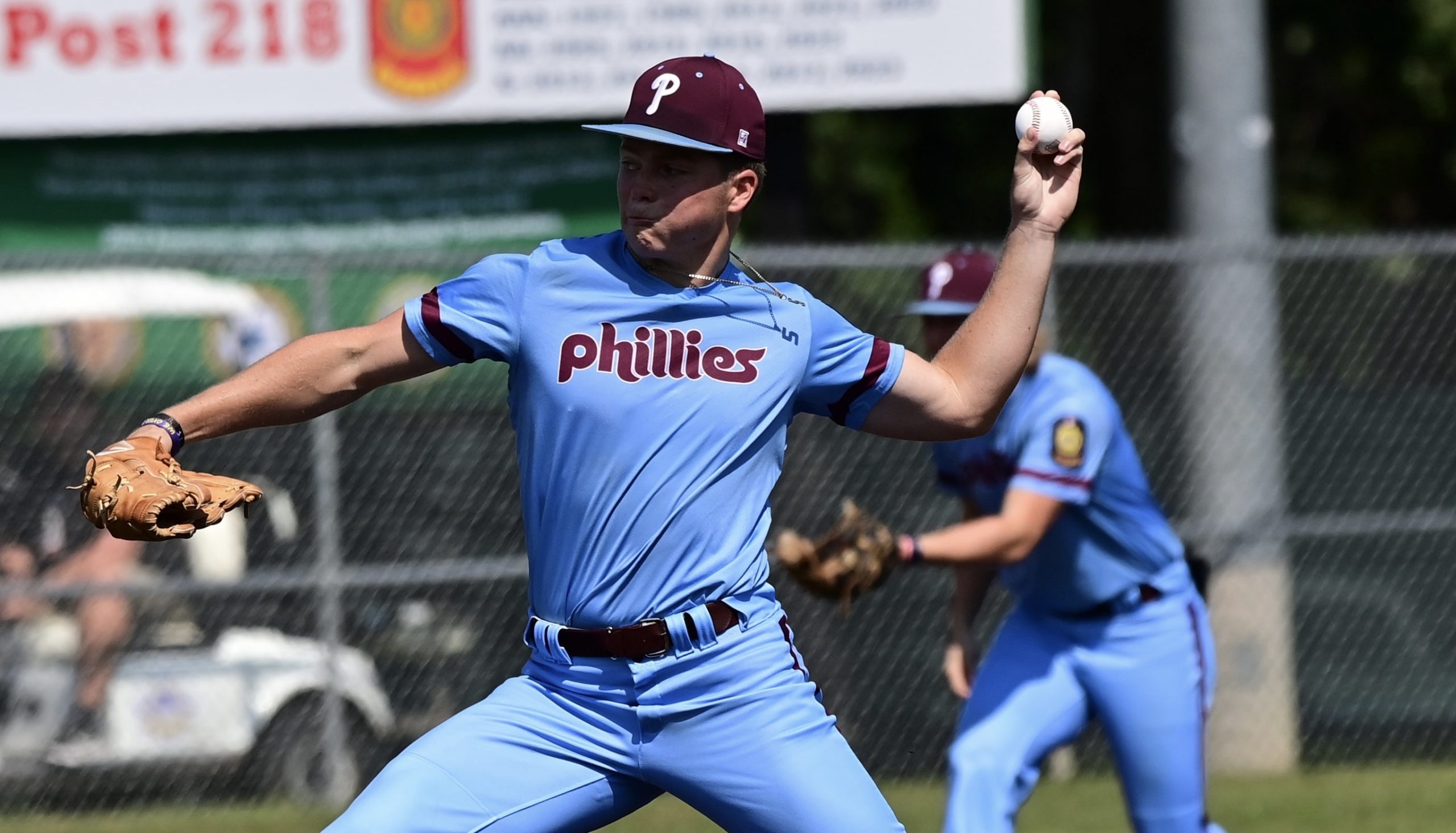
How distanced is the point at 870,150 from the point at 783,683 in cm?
1709

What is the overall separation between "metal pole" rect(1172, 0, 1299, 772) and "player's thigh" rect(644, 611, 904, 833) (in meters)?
5.79

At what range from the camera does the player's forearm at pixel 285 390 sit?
12.4 ft

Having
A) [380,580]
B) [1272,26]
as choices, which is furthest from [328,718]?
[1272,26]

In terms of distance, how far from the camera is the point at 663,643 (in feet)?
12.8

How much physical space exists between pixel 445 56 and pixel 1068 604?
217 inches

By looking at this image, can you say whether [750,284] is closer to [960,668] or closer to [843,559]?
[843,559]

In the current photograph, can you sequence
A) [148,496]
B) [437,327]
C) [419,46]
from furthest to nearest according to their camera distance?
[419,46], [437,327], [148,496]

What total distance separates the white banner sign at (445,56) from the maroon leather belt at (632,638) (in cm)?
658

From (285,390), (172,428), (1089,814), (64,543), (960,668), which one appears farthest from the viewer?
(1089,814)

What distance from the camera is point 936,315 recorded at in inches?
232

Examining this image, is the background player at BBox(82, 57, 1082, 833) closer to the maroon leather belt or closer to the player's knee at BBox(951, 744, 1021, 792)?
the maroon leather belt

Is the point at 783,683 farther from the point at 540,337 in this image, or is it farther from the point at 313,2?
the point at 313,2

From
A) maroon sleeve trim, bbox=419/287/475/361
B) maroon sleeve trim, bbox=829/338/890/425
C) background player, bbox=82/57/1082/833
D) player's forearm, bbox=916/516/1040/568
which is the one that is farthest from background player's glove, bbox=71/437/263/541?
player's forearm, bbox=916/516/1040/568

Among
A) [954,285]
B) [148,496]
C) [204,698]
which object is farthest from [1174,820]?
[204,698]
